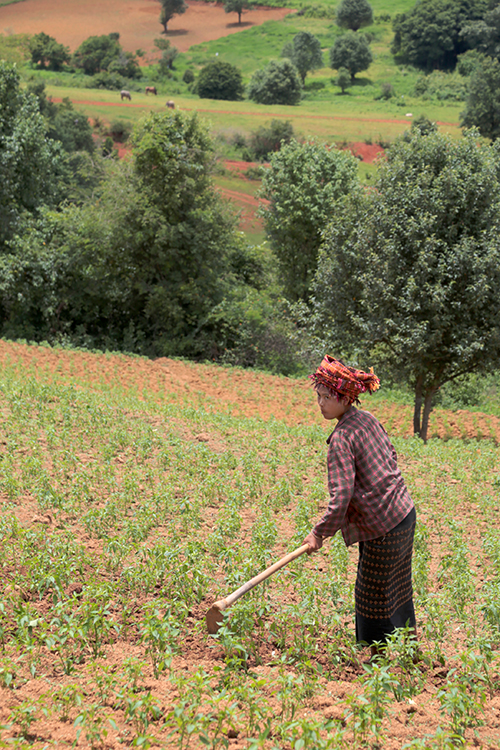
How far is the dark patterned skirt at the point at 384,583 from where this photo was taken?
12.5 ft

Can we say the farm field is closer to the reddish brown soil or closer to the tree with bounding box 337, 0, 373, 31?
the reddish brown soil

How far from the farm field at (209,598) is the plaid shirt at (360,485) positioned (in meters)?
0.72

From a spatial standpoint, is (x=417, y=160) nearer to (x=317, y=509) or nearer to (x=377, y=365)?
(x=377, y=365)

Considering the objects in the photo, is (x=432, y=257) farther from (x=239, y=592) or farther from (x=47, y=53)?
(x=47, y=53)

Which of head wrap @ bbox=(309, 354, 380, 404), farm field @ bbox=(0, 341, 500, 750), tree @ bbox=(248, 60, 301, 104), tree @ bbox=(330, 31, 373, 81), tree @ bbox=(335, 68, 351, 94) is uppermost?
tree @ bbox=(330, 31, 373, 81)

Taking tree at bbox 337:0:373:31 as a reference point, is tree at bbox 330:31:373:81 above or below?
below

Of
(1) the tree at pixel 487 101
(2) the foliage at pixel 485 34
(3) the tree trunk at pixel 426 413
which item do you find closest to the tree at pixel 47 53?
(2) the foliage at pixel 485 34

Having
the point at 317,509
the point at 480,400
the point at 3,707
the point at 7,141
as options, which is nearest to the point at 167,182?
the point at 7,141

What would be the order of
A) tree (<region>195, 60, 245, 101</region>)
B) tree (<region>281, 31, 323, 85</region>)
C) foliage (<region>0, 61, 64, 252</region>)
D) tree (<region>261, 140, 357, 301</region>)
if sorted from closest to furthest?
foliage (<region>0, 61, 64, 252</region>), tree (<region>261, 140, 357, 301</region>), tree (<region>195, 60, 245, 101</region>), tree (<region>281, 31, 323, 85</region>)

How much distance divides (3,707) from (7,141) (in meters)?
20.2

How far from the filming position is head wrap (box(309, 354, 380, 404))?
3.69 m

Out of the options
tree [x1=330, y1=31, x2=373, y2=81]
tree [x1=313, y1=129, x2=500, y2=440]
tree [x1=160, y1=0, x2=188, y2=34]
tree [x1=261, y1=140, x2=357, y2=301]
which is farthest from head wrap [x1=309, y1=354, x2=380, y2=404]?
tree [x1=160, y1=0, x2=188, y2=34]

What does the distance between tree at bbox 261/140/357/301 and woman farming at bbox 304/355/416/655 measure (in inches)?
812

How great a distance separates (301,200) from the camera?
2453 centimetres
